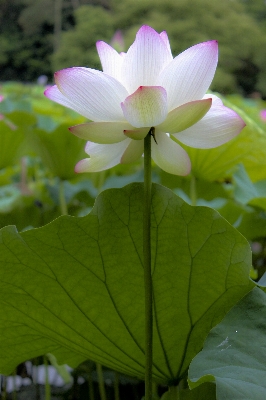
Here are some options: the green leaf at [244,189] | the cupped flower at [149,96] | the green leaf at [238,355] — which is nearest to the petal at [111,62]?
the cupped flower at [149,96]

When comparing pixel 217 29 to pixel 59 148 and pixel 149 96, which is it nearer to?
pixel 59 148

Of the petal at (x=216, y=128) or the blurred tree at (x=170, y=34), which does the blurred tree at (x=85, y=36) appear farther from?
the petal at (x=216, y=128)

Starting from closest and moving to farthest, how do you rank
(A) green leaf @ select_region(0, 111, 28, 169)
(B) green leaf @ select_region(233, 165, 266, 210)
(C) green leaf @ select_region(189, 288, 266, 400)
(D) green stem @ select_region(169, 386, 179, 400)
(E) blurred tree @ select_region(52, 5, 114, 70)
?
Result: (C) green leaf @ select_region(189, 288, 266, 400), (D) green stem @ select_region(169, 386, 179, 400), (B) green leaf @ select_region(233, 165, 266, 210), (A) green leaf @ select_region(0, 111, 28, 169), (E) blurred tree @ select_region(52, 5, 114, 70)

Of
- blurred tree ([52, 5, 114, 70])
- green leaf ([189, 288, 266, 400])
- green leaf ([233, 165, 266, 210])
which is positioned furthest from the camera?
blurred tree ([52, 5, 114, 70])

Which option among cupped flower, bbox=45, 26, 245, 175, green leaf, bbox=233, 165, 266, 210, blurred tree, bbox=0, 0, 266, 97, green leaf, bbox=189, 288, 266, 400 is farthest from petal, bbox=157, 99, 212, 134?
blurred tree, bbox=0, 0, 266, 97

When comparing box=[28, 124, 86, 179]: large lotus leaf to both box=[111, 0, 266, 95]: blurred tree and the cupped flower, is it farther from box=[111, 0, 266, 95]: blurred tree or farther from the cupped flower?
box=[111, 0, 266, 95]: blurred tree

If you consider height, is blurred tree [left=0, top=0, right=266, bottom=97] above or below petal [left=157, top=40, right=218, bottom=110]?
above
